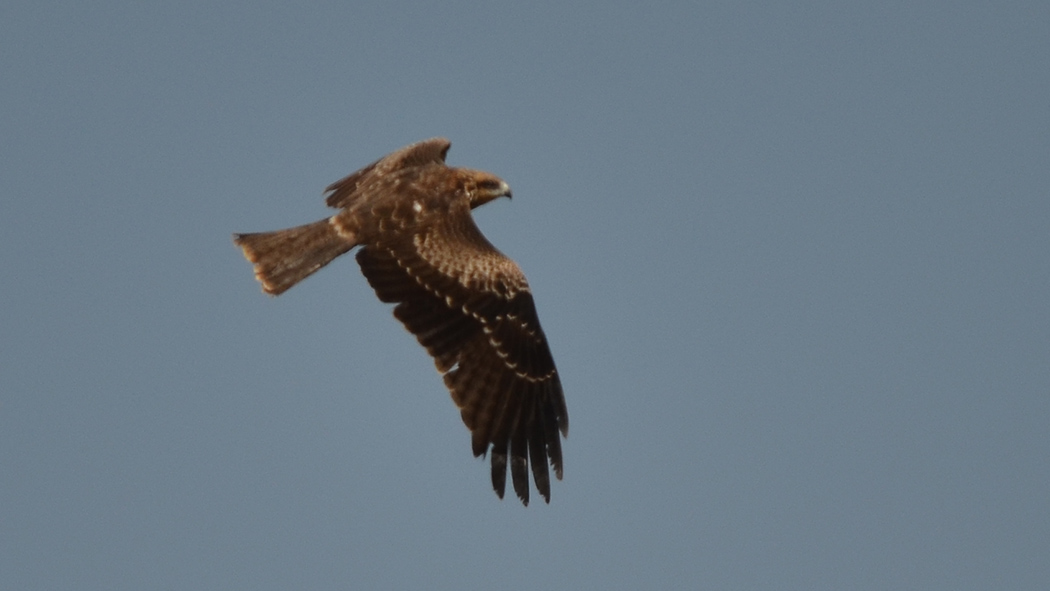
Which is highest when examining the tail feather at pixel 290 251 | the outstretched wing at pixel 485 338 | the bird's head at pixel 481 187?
the bird's head at pixel 481 187

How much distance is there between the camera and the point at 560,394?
1454 centimetres

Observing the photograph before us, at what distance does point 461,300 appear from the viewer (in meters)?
14.6

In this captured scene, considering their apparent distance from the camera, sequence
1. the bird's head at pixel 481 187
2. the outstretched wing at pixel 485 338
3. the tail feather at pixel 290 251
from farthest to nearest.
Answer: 1. the bird's head at pixel 481 187
2. the tail feather at pixel 290 251
3. the outstretched wing at pixel 485 338

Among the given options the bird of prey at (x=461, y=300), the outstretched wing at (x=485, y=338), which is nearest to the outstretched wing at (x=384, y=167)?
the bird of prey at (x=461, y=300)

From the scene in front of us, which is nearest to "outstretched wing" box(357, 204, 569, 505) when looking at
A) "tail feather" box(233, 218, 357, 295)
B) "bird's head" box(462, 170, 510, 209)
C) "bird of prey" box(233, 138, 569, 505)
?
"bird of prey" box(233, 138, 569, 505)

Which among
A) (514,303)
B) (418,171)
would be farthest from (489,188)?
(514,303)

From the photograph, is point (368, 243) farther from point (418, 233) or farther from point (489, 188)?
point (489, 188)

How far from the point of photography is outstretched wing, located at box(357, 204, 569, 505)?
14117 mm

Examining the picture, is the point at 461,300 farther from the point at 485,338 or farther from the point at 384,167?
the point at 384,167

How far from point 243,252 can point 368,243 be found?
3.34 ft

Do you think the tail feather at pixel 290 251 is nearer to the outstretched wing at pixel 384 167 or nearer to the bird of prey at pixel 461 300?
Result: the bird of prey at pixel 461 300

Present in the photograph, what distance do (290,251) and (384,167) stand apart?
89.9 inches

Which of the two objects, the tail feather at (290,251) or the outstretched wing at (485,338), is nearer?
the outstretched wing at (485,338)

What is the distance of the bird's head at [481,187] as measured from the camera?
629 inches
